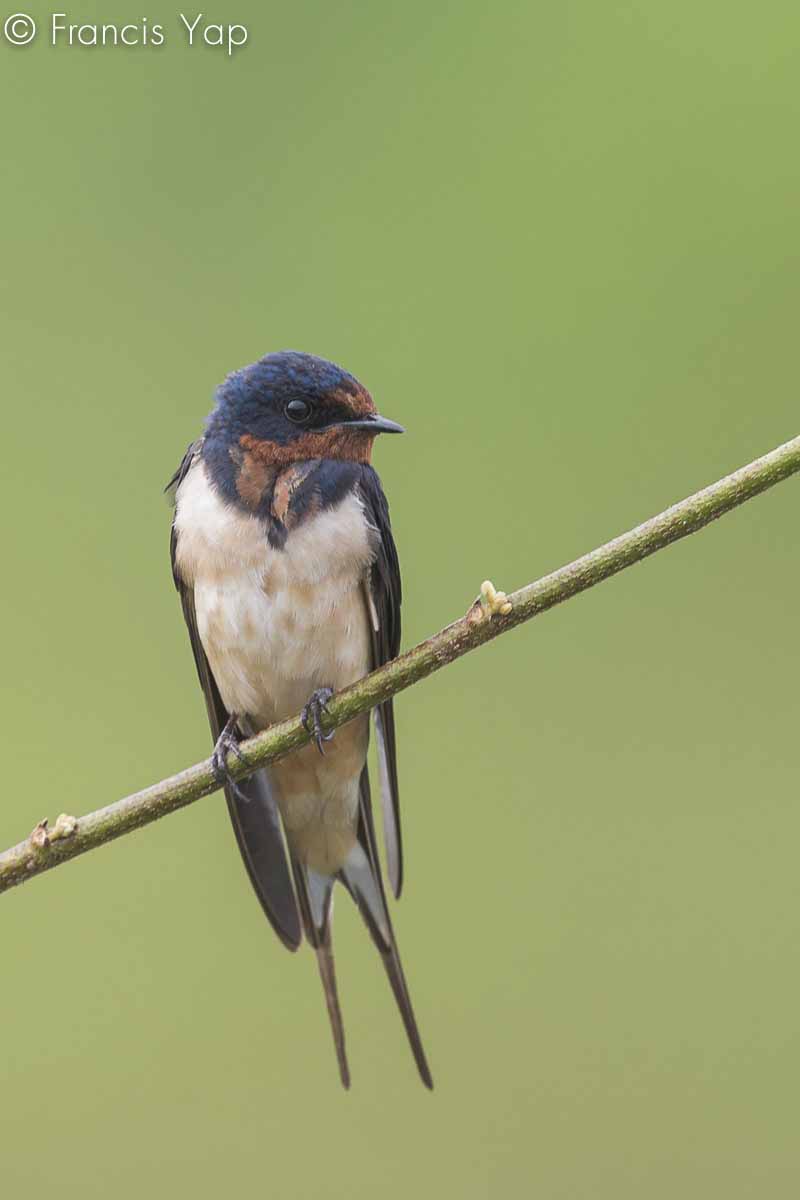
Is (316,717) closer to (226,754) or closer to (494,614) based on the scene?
(226,754)

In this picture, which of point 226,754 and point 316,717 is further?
point 226,754

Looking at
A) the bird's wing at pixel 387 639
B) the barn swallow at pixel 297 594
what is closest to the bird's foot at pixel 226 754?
the barn swallow at pixel 297 594

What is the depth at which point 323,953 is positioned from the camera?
244cm

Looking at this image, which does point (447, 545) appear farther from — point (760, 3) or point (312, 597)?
point (760, 3)

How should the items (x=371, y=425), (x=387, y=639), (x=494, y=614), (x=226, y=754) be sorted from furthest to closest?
1. (x=387, y=639)
2. (x=371, y=425)
3. (x=226, y=754)
4. (x=494, y=614)

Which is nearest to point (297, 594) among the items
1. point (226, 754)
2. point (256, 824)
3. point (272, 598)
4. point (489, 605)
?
point (272, 598)

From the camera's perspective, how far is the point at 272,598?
232cm

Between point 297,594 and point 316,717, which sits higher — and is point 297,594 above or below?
above

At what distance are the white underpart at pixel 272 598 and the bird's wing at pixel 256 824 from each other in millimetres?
61

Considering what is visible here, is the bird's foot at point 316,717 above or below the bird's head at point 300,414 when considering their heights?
below

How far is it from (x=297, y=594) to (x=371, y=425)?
28 cm

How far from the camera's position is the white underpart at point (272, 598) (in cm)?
228

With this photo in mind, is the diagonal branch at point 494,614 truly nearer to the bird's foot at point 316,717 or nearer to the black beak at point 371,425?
the bird's foot at point 316,717

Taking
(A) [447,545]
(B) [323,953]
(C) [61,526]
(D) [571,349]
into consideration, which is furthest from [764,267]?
(B) [323,953]
